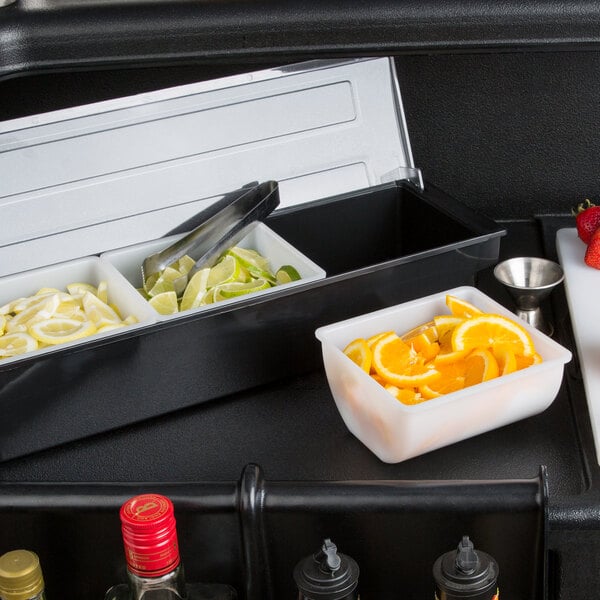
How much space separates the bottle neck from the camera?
105 cm

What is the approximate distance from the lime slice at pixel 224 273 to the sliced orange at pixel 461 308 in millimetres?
300

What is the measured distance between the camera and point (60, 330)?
1344mm

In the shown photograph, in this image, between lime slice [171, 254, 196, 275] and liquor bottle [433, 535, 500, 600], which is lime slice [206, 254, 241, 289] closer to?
lime slice [171, 254, 196, 275]

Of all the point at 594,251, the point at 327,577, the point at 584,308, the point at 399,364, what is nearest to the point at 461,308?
the point at 399,364

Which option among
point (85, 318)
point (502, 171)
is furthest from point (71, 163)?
point (502, 171)

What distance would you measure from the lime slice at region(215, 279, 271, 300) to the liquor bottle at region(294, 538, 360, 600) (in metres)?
0.45

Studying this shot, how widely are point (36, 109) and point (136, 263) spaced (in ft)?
0.99

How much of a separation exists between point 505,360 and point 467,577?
1.02 feet

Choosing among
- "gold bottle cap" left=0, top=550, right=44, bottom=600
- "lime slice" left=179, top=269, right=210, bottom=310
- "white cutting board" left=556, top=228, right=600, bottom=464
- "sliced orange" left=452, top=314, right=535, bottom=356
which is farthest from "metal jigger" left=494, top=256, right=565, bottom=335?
"gold bottle cap" left=0, top=550, right=44, bottom=600

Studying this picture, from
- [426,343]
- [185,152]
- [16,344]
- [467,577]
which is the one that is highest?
[185,152]

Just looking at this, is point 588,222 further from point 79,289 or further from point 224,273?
point 79,289

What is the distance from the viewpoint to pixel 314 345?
1.41m

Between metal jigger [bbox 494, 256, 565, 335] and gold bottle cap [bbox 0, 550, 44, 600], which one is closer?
gold bottle cap [bbox 0, 550, 44, 600]

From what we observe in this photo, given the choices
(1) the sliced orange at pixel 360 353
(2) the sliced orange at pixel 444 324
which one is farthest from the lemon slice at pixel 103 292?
(2) the sliced orange at pixel 444 324
